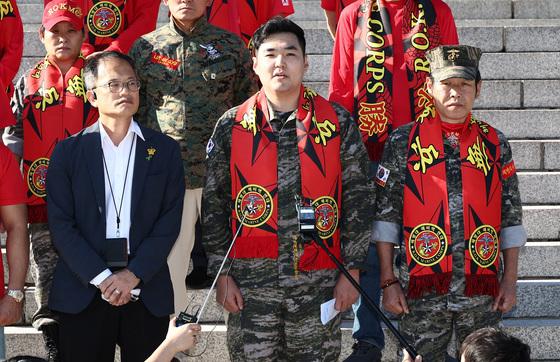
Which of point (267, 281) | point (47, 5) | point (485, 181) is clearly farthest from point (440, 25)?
point (47, 5)

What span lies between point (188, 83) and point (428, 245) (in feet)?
4.97

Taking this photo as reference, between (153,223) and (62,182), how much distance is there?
0.46 metres

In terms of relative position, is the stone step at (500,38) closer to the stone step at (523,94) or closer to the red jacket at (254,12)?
the stone step at (523,94)

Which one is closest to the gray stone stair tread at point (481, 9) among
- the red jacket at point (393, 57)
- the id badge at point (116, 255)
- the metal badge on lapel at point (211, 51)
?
the red jacket at point (393, 57)

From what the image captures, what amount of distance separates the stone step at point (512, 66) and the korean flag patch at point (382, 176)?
281 cm

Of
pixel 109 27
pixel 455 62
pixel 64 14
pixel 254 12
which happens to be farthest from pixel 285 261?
pixel 254 12

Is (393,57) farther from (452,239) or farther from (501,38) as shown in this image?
(501,38)

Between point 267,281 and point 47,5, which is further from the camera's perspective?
point 47,5

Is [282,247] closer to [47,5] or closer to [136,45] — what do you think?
[136,45]

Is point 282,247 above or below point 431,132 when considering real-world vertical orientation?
below

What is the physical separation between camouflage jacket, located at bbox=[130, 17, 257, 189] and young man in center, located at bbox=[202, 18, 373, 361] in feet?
1.73

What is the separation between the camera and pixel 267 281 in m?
4.70

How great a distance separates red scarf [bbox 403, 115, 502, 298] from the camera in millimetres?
4789

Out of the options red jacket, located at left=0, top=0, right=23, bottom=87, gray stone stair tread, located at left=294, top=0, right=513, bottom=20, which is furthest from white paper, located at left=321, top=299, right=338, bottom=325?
gray stone stair tread, located at left=294, top=0, right=513, bottom=20
